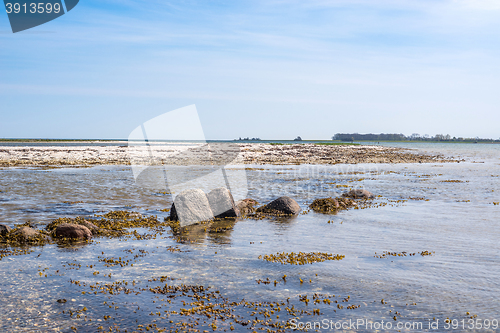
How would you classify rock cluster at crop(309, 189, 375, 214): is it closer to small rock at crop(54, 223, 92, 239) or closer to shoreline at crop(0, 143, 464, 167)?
small rock at crop(54, 223, 92, 239)

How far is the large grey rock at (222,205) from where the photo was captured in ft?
61.5

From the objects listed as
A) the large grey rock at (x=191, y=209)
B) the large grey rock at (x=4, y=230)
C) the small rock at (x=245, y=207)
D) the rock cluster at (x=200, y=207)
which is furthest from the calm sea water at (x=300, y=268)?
the large grey rock at (x=4, y=230)

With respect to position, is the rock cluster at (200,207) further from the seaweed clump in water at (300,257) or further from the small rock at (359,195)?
the small rock at (359,195)

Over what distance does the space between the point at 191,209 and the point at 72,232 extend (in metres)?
5.61

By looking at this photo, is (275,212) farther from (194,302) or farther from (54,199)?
(54,199)

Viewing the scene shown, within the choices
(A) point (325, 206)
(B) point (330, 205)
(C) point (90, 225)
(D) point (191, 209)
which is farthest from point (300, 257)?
(B) point (330, 205)

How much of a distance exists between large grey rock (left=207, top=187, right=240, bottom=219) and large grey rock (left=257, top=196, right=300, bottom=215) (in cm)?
195

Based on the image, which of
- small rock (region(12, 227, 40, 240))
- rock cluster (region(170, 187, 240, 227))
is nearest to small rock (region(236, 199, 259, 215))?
rock cluster (region(170, 187, 240, 227))

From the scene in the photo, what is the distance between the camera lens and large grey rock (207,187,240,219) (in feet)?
61.5

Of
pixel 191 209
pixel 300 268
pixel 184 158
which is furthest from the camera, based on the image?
pixel 184 158

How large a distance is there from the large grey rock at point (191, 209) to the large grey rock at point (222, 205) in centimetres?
30

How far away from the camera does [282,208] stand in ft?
65.0

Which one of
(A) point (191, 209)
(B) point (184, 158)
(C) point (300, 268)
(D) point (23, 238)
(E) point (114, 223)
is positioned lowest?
(C) point (300, 268)

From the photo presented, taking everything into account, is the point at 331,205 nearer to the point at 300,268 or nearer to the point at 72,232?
the point at 300,268
